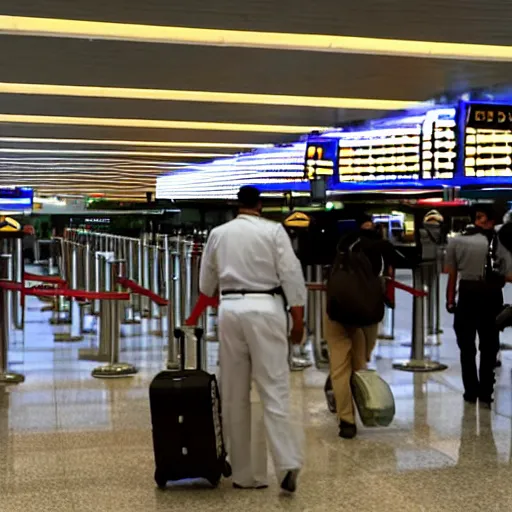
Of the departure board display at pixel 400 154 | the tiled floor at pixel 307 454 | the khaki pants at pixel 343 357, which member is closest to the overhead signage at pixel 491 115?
the departure board display at pixel 400 154

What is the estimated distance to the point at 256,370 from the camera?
490cm

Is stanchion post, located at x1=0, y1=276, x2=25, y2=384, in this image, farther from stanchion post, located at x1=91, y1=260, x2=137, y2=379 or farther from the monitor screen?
the monitor screen

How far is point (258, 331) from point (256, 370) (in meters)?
0.23

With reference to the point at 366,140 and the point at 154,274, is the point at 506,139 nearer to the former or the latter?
the point at 366,140

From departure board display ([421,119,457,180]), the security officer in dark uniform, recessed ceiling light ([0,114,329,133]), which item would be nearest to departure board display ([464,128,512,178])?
departure board display ([421,119,457,180])

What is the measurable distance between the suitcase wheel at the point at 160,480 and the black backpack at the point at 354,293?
73.8 inches

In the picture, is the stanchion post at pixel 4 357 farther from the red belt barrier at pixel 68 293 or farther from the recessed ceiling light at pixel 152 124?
the recessed ceiling light at pixel 152 124

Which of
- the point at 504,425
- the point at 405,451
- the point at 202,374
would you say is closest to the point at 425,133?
the point at 504,425

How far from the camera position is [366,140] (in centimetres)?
1350

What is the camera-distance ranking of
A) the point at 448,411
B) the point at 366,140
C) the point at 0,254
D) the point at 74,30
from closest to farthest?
1. the point at 74,30
2. the point at 448,411
3. the point at 0,254
4. the point at 366,140

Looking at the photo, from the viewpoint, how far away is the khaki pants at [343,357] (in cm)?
642

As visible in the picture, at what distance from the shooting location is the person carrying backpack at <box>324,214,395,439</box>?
20.4ft

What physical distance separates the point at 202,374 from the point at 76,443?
5.25ft

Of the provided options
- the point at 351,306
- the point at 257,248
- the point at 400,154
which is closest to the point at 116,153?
the point at 400,154
